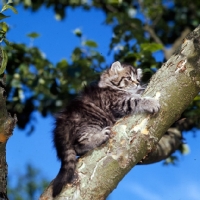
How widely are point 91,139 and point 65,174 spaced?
671mm

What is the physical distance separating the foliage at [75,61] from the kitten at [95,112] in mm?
342

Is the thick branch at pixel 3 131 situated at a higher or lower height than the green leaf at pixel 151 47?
lower

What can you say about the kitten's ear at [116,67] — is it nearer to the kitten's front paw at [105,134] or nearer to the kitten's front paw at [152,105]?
the kitten's front paw at [105,134]

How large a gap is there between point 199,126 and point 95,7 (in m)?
3.31

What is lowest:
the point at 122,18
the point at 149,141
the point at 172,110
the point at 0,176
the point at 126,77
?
the point at 0,176

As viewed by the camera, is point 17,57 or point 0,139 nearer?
point 0,139

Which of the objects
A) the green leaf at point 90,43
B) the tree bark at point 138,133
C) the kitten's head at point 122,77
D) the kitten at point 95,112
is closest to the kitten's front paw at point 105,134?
the kitten at point 95,112

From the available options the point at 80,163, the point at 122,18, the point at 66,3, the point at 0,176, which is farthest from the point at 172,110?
the point at 66,3

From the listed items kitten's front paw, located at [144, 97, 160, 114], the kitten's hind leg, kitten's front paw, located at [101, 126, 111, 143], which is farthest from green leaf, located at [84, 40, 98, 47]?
kitten's front paw, located at [144, 97, 160, 114]

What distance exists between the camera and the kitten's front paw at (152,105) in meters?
3.07

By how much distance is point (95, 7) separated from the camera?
7496mm

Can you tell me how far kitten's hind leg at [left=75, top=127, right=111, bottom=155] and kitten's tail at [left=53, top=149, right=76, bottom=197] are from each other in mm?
245

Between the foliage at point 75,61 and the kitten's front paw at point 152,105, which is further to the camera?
the foliage at point 75,61

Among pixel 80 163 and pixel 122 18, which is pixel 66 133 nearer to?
pixel 80 163
